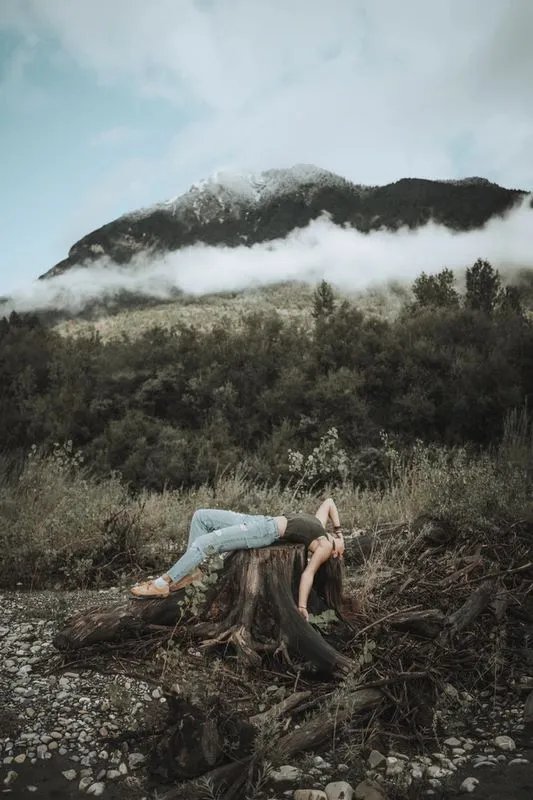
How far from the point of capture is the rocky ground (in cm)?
273

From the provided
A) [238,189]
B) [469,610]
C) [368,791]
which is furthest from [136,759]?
[238,189]

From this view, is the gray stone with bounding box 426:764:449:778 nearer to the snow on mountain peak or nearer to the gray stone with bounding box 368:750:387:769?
the gray stone with bounding box 368:750:387:769

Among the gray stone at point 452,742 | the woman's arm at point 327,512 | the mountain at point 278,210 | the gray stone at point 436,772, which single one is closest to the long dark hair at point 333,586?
the woman's arm at point 327,512

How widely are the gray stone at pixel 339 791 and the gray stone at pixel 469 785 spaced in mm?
509

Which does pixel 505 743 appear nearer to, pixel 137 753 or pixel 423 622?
pixel 423 622

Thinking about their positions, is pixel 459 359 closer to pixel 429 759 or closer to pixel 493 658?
pixel 493 658

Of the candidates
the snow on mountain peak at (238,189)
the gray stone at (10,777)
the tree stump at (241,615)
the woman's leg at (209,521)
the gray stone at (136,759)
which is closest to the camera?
the gray stone at (10,777)

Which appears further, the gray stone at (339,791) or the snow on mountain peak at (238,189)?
the snow on mountain peak at (238,189)

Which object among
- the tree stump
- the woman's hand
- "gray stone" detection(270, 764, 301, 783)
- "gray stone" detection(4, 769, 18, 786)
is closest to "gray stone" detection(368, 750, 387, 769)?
"gray stone" detection(270, 764, 301, 783)

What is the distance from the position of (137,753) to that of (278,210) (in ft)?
347

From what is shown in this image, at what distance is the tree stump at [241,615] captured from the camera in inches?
153

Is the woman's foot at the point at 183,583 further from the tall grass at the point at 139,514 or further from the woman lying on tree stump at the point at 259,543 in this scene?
the tall grass at the point at 139,514

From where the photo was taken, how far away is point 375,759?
2.96 meters

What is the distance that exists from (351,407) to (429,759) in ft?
40.1
